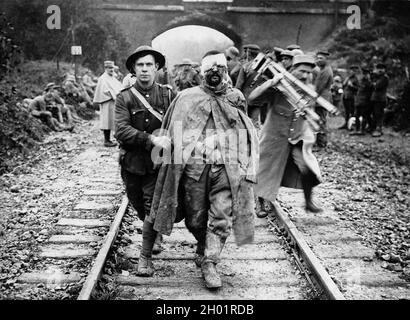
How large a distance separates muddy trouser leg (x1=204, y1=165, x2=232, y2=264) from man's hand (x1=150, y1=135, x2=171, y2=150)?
0.47 m

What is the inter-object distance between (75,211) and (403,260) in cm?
438

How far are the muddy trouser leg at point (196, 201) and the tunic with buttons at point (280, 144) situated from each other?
1655 mm

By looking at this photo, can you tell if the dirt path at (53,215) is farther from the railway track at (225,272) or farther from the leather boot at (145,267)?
the leather boot at (145,267)

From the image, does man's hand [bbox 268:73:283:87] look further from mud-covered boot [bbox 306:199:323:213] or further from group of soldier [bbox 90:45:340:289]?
mud-covered boot [bbox 306:199:323:213]

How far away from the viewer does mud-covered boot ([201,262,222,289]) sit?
4.47 metres

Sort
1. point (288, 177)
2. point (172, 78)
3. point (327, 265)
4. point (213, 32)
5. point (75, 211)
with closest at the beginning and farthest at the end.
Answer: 1. point (327, 265)
2. point (288, 177)
3. point (75, 211)
4. point (172, 78)
5. point (213, 32)

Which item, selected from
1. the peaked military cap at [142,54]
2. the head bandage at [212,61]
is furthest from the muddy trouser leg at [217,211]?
the peaked military cap at [142,54]

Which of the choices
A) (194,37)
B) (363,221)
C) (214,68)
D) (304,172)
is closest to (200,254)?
(304,172)

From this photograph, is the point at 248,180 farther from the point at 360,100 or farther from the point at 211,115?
the point at 360,100

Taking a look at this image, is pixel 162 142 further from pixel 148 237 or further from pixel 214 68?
pixel 148 237

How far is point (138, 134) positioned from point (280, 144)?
216 cm

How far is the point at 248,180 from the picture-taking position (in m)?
4.56

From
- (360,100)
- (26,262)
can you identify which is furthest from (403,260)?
(360,100)

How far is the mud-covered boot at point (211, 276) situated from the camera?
4.47 m
